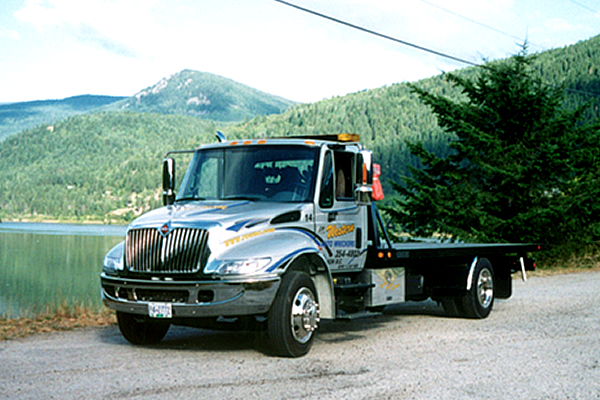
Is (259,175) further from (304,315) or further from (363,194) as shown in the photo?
(304,315)

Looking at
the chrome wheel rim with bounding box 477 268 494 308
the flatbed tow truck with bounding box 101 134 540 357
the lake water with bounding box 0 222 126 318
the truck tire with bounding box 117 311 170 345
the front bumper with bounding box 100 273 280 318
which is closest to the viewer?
the front bumper with bounding box 100 273 280 318

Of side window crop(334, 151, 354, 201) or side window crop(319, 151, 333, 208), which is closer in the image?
side window crop(319, 151, 333, 208)

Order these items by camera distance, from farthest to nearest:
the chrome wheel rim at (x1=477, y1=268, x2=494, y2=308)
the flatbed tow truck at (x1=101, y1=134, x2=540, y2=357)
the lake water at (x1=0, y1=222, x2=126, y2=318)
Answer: the lake water at (x1=0, y1=222, x2=126, y2=318) → the chrome wheel rim at (x1=477, y1=268, x2=494, y2=308) → the flatbed tow truck at (x1=101, y1=134, x2=540, y2=357)

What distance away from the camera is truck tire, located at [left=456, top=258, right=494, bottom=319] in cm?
1244

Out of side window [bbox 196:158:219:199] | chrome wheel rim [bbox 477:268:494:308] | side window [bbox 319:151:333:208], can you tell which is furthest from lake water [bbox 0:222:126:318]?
chrome wheel rim [bbox 477:268:494:308]

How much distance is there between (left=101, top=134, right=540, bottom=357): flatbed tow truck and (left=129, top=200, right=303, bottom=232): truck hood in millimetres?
13

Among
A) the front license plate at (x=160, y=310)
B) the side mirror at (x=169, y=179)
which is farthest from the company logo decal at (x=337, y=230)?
the front license plate at (x=160, y=310)

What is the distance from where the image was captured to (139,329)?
9.70m

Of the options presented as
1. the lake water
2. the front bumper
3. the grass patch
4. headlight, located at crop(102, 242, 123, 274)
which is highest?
headlight, located at crop(102, 242, 123, 274)

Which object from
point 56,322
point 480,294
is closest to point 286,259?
point 56,322

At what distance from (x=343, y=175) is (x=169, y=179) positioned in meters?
2.33

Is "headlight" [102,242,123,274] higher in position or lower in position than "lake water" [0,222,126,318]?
higher

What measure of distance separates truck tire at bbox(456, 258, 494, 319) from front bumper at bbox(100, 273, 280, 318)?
16.6ft

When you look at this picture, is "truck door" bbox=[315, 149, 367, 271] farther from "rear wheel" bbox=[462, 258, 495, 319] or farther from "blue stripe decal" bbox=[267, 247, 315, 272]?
"rear wheel" bbox=[462, 258, 495, 319]
